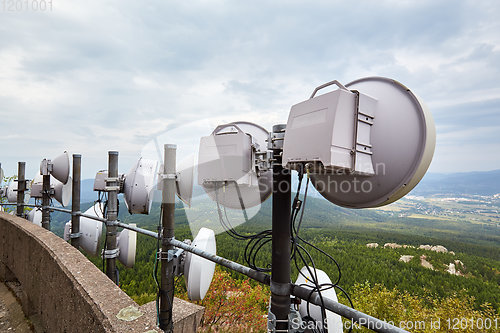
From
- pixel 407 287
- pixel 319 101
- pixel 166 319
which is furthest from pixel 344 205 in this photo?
pixel 407 287

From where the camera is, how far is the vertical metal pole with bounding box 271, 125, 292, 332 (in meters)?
1.50

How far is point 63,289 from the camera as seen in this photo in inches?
81.9

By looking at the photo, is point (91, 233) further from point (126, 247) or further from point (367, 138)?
point (367, 138)

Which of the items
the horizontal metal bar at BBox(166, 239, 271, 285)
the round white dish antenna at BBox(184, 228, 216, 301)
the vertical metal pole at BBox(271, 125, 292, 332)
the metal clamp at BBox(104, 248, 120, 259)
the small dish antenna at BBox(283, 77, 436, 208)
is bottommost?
the metal clamp at BBox(104, 248, 120, 259)

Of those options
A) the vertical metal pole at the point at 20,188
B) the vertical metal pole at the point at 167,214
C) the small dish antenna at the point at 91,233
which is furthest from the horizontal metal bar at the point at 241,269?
the vertical metal pole at the point at 20,188

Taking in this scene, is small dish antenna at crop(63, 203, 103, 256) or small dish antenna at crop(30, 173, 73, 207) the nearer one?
small dish antenna at crop(63, 203, 103, 256)

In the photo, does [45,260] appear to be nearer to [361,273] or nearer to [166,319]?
[166,319]

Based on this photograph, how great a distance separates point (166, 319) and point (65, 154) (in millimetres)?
4393

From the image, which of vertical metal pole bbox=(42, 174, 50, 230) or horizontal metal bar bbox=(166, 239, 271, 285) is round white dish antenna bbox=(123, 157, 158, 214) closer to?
horizontal metal bar bbox=(166, 239, 271, 285)

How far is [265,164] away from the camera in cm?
165

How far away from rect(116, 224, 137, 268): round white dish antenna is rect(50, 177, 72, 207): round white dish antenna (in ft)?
8.74

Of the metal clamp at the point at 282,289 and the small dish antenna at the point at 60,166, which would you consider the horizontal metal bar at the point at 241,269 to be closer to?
the metal clamp at the point at 282,289

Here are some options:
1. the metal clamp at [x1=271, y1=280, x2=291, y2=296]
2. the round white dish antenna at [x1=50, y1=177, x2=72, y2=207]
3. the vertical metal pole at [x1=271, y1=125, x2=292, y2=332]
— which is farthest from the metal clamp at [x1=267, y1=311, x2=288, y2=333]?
the round white dish antenna at [x1=50, y1=177, x2=72, y2=207]

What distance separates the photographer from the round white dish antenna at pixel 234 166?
5.41 feet
